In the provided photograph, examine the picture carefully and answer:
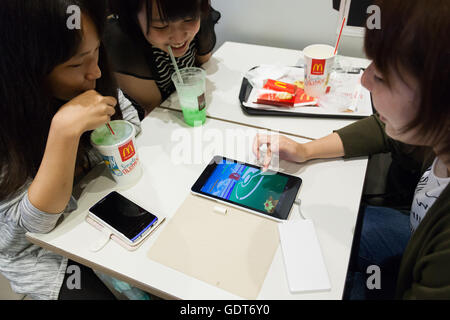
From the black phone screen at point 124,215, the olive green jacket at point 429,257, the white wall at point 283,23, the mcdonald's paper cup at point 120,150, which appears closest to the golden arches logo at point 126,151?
the mcdonald's paper cup at point 120,150

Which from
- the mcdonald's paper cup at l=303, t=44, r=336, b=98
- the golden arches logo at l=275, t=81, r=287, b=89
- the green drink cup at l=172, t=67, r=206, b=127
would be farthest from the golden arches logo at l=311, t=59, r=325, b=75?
the green drink cup at l=172, t=67, r=206, b=127

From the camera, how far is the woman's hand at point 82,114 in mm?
683

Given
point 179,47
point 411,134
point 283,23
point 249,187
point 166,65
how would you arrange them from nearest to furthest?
point 411,134
point 249,187
point 179,47
point 166,65
point 283,23

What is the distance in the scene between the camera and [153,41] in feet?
3.43

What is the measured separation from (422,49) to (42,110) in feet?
2.52

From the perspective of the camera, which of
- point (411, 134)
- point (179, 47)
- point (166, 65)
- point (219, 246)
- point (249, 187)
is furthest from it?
point (166, 65)

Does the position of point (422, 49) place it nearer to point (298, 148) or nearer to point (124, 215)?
point (298, 148)

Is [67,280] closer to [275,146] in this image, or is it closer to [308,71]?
[275,146]

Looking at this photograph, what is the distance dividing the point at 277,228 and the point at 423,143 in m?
0.35

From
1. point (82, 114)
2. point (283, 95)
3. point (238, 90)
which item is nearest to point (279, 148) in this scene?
point (283, 95)

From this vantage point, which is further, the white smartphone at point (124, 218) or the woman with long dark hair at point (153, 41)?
the woman with long dark hair at point (153, 41)

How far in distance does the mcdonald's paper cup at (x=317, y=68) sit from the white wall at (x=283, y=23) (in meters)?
0.42

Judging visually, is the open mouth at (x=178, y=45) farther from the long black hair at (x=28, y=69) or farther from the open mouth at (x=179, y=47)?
the long black hair at (x=28, y=69)
